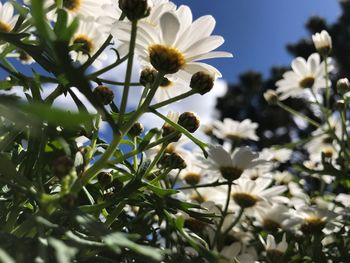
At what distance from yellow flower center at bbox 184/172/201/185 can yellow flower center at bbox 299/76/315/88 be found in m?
0.58

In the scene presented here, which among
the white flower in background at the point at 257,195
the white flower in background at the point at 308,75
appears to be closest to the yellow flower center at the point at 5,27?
the white flower in background at the point at 257,195

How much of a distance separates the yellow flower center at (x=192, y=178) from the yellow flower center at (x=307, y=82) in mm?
582

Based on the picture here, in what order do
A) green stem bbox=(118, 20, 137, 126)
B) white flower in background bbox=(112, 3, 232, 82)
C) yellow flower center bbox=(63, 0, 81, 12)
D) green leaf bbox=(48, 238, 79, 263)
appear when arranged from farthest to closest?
yellow flower center bbox=(63, 0, 81, 12), white flower in background bbox=(112, 3, 232, 82), green stem bbox=(118, 20, 137, 126), green leaf bbox=(48, 238, 79, 263)

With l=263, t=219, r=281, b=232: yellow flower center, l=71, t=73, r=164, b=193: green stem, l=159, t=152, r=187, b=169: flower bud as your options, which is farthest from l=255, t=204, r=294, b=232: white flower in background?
l=71, t=73, r=164, b=193: green stem

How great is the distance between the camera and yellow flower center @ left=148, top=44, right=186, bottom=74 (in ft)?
2.17

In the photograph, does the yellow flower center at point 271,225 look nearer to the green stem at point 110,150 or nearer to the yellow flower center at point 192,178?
the yellow flower center at point 192,178

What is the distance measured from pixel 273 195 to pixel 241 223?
1.01ft

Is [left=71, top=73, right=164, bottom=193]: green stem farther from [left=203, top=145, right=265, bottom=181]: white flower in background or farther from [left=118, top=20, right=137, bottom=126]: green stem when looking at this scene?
[left=203, top=145, right=265, bottom=181]: white flower in background

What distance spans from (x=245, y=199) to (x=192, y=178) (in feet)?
0.77

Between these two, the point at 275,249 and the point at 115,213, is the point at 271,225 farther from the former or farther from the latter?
the point at 115,213

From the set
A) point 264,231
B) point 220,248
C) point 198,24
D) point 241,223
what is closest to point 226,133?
point 241,223

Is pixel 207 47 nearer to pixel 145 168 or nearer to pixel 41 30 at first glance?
pixel 145 168

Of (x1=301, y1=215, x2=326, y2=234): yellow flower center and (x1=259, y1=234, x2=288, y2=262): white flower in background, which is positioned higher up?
(x1=301, y1=215, x2=326, y2=234): yellow flower center

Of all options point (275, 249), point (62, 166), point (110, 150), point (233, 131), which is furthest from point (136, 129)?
point (233, 131)
